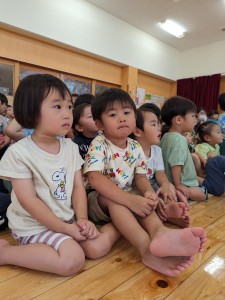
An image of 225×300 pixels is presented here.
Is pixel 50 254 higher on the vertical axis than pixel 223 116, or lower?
lower

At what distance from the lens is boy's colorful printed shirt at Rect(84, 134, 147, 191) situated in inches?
35.8

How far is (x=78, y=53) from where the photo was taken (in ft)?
12.0

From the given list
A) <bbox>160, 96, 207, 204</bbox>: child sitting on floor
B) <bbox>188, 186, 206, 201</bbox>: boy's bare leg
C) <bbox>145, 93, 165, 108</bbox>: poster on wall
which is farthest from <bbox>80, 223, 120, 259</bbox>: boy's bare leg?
<bbox>145, 93, 165, 108</bbox>: poster on wall

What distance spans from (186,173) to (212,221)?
392 millimetres

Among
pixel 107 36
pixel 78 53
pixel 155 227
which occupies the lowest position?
pixel 155 227

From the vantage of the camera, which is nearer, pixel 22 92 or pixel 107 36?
pixel 22 92

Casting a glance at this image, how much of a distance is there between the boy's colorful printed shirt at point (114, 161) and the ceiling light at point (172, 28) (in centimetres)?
A: 381

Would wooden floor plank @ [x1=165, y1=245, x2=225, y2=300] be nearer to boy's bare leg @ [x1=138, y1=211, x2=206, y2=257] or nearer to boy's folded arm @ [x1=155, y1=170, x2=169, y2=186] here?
boy's bare leg @ [x1=138, y1=211, x2=206, y2=257]

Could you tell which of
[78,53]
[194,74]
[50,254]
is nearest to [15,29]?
[78,53]

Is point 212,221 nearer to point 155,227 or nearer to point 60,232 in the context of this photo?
point 155,227

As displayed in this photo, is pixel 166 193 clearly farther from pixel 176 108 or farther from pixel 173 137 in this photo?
pixel 176 108

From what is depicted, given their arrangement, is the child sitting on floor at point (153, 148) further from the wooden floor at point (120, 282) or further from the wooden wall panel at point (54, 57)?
the wooden wall panel at point (54, 57)

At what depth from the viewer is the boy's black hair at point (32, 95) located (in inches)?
29.5

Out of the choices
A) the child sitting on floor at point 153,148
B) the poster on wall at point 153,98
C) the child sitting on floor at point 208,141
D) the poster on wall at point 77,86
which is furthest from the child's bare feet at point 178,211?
the poster on wall at point 153,98
